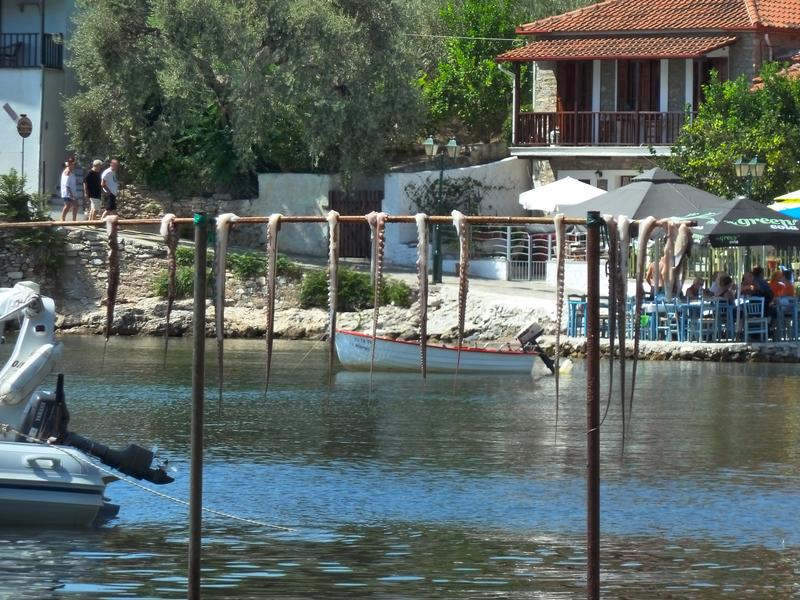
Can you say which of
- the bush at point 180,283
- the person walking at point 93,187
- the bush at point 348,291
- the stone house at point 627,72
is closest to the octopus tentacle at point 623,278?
the bush at point 348,291

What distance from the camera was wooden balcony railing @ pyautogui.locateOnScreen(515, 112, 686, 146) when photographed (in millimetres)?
43656

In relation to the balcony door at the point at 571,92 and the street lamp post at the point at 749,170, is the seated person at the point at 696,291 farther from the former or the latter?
the balcony door at the point at 571,92

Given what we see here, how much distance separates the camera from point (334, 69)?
39406 mm

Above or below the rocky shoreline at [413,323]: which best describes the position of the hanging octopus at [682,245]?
above

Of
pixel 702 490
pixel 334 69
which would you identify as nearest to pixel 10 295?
pixel 702 490

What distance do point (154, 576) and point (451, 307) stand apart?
2237 cm

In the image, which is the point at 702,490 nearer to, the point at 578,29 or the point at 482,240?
the point at 482,240

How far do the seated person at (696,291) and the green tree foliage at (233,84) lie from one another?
36.7ft

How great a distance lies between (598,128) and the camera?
4444 centimetres

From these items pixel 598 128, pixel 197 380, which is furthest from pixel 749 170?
pixel 197 380

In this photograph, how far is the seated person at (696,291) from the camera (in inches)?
1232

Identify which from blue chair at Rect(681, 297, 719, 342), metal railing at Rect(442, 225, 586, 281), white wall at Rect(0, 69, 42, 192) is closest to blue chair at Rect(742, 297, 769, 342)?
blue chair at Rect(681, 297, 719, 342)

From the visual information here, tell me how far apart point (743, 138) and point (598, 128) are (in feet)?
21.1

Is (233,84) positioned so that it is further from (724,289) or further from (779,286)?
(779,286)
